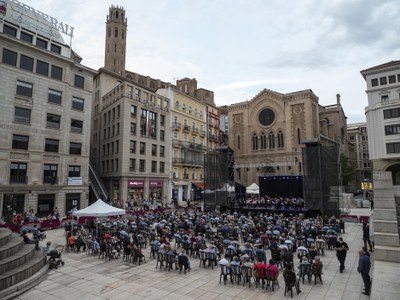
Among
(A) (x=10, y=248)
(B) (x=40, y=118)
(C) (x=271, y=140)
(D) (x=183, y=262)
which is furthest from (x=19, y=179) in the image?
(C) (x=271, y=140)

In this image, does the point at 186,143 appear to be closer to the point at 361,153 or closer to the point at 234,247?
the point at 234,247

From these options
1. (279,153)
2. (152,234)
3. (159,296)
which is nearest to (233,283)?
(159,296)

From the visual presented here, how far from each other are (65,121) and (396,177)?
54.3 meters

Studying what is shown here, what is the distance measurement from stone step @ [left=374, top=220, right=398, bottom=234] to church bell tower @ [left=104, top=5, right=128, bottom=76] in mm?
63436

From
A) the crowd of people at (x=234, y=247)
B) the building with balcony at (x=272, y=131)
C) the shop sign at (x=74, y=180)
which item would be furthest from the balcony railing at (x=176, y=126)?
the crowd of people at (x=234, y=247)

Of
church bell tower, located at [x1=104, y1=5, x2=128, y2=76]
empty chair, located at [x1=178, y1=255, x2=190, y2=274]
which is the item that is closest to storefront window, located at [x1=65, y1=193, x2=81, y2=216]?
empty chair, located at [x1=178, y1=255, x2=190, y2=274]

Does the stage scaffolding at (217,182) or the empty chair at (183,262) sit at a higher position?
the stage scaffolding at (217,182)

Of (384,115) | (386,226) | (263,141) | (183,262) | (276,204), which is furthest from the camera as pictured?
(263,141)

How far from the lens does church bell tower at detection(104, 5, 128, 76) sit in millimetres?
66688

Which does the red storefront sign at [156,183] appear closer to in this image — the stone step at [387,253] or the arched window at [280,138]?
the arched window at [280,138]

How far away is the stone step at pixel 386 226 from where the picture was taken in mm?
11977

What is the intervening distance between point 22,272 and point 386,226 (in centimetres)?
1568

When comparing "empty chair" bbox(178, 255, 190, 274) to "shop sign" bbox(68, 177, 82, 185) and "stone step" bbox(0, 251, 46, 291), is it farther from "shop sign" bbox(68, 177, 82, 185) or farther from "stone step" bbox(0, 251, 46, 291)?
"shop sign" bbox(68, 177, 82, 185)

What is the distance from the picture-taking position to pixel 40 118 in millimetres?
28312
